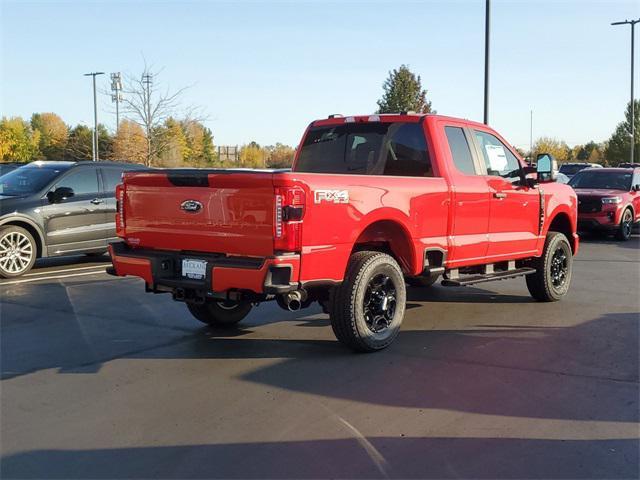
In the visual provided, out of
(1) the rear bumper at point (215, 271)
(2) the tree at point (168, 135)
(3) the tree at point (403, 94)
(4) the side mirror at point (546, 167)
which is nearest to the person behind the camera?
(1) the rear bumper at point (215, 271)

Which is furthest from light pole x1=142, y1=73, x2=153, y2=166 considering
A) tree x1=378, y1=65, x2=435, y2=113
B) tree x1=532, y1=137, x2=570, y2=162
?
tree x1=532, y1=137, x2=570, y2=162

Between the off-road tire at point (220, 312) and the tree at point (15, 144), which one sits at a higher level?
the tree at point (15, 144)

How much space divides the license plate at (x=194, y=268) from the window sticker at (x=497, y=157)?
3.79 m

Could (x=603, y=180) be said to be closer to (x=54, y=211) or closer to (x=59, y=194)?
(x=59, y=194)

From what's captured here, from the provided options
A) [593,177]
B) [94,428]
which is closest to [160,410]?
[94,428]

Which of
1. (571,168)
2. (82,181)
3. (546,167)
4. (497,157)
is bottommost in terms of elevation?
(82,181)

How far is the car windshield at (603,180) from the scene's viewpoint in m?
17.2

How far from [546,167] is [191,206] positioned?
14.3 ft

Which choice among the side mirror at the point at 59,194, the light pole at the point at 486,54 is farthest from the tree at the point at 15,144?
the side mirror at the point at 59,194

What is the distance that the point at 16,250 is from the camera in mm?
10117

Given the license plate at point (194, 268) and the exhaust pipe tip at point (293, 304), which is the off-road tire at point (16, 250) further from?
the exhaust pipe tip at point (293, 304)

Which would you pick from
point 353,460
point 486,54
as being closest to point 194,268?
point 353,460

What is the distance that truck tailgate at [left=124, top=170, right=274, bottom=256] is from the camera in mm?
5129

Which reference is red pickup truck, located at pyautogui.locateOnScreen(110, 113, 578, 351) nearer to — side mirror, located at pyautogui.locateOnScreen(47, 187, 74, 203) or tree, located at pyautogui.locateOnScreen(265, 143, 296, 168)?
side mirror, located at pyautogui.locateOnScreen(47, 187, 74, 203)
